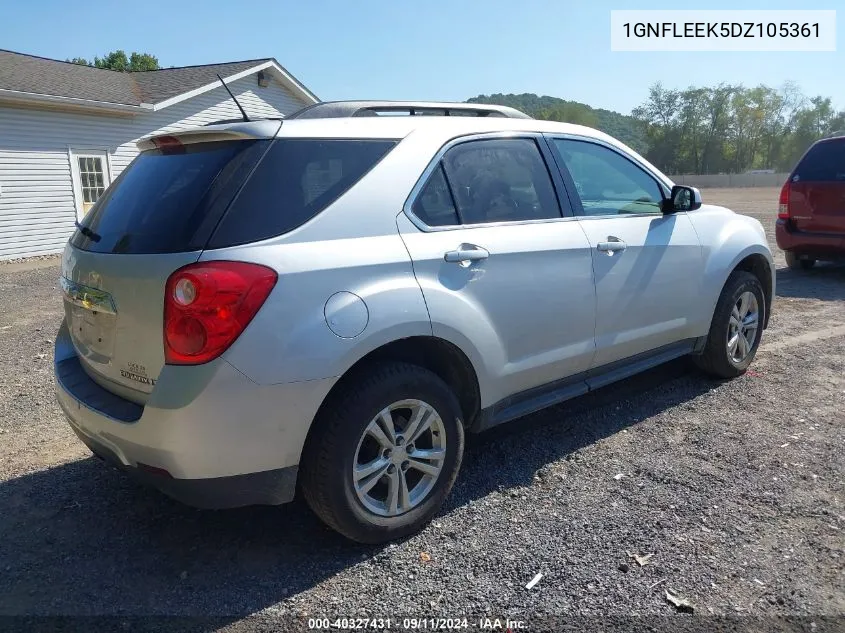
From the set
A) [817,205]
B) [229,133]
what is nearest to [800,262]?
[817,205]

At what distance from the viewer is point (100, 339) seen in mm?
2824

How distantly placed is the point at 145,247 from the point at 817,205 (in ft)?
29.2

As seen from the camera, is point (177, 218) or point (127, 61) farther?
point (127, 61)

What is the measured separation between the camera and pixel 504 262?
127 inches

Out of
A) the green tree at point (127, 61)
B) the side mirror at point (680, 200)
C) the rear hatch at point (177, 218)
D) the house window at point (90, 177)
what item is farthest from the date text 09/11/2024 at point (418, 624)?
the green tree at point (127, 61)

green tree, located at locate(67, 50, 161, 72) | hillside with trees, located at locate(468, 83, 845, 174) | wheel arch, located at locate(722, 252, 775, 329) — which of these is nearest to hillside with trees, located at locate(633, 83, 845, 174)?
hillside with trees, located at locate(468, 83, 845, 174)

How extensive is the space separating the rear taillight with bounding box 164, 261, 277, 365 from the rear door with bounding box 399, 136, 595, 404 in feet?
2.45

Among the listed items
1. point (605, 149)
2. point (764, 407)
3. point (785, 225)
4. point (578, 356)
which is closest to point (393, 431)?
point (578, 356)

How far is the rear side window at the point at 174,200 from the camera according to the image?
258cm

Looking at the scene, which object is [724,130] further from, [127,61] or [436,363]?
[436,363]

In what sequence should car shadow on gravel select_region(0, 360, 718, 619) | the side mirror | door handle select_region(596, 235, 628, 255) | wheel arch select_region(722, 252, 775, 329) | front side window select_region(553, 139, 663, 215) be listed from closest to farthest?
car shadow on gravel select_region(0, 360, 718, 619), door handle select_region(596, 235, 628, 255), front side window select_region(553, 139, 663, 215), the side mirror, wheel arch select_region(722, 252, 775, 329)

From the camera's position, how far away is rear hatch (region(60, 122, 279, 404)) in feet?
8.37

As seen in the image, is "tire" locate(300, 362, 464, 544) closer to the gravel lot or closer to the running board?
the gravel lot

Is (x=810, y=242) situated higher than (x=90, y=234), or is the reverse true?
(x=90, y=234)
